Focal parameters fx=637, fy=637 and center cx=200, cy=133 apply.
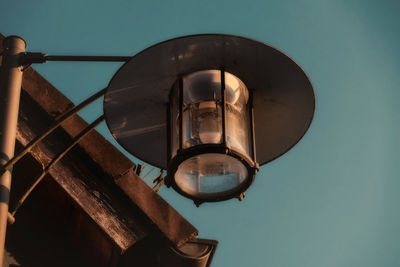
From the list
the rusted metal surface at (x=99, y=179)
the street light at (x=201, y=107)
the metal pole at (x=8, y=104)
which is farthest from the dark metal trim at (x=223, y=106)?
the rusted metal surface at (x=99, y=179)

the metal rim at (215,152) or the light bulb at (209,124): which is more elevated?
the light bulb at (209,124)

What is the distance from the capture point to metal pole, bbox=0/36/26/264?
11.0ft

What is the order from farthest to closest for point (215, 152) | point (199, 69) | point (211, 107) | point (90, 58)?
point (90, 58), point (199, 69), point (211, 107), point (215, 152)

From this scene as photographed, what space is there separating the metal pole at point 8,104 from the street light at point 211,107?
52cm

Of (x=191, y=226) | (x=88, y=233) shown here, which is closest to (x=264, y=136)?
(x=191, y=226)

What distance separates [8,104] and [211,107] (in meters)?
1.15

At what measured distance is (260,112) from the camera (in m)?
3.73

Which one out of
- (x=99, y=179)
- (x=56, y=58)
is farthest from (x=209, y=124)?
(x=99, y=179)

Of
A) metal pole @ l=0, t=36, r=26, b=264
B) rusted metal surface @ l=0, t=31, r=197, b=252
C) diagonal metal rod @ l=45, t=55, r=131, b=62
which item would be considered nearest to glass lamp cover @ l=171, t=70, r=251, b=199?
diagonal metal rod @ l=45, t=55, r=131, b=62

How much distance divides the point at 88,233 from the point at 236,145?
2206mm

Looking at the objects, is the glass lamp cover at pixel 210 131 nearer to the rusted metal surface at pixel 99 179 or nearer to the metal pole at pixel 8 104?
the metal pole at pixel 8 104

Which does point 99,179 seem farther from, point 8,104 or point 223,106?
point 223,106

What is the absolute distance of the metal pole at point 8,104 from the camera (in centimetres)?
335

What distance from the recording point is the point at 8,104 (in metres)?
3.58
